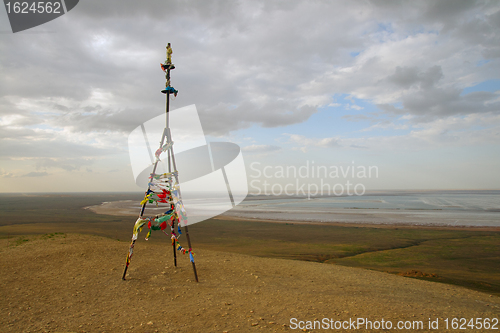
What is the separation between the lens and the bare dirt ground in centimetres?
582

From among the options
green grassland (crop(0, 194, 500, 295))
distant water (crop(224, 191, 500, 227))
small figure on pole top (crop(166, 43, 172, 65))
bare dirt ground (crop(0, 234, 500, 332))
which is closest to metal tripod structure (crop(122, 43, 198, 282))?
small figure on pole top (crop(166, 43, 172, 65))

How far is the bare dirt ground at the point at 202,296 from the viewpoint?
19.1 feet

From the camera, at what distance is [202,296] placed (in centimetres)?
734

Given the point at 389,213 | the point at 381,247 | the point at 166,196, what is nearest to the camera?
the point at 166,196

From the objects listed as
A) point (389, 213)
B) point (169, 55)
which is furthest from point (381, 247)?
point (389, 213)

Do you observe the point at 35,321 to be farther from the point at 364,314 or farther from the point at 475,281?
the point at 475,281

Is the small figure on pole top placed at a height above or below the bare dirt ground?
above

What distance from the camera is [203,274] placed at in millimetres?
9406

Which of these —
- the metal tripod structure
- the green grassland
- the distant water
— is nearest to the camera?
the metal tripod structure

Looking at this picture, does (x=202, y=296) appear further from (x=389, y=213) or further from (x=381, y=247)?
(x=389, y=213)

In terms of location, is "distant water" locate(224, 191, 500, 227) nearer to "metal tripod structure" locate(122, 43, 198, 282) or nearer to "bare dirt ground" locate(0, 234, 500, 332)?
"bare dirt ground" locate(0, 234, 500, 332)

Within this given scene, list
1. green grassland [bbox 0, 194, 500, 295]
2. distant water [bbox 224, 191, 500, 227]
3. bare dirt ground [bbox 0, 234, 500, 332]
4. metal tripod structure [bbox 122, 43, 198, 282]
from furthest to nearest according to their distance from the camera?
distant water [bbox 224, 191, 500, 227] < green grassland [bbox 0, 194, 500, 295] < metal tripod structure [bbox 122, 43, 198, 282] < bare dirt ground [bbox 0, 234, 500, 332]

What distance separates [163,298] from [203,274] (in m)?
2.32

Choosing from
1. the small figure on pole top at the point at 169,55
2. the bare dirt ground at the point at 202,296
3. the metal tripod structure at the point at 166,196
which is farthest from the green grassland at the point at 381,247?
the small figure on pole top at the point at 169,55
